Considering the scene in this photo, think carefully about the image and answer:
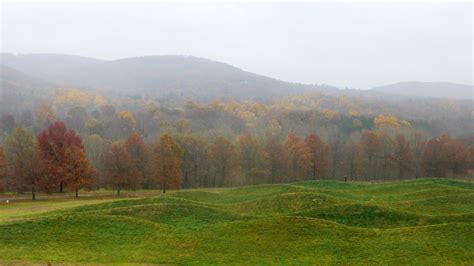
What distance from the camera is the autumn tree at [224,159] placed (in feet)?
236

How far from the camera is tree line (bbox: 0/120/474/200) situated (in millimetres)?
52094

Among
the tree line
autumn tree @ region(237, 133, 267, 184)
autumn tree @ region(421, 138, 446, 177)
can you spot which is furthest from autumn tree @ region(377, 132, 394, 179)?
autumn tree @ region(237, 133, 267, 184)

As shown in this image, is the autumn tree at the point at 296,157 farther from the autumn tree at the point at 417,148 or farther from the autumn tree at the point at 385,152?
the autumn tree at the point at 417,148

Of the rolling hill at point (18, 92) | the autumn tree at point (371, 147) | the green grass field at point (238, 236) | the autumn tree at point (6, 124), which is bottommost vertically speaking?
the green grass field at point (238, 236)

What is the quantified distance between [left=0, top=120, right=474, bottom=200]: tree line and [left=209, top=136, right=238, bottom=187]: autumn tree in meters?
0.17

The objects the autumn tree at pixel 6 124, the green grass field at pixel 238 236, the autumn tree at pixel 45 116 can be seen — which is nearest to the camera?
the green grass field at pixel 238 236

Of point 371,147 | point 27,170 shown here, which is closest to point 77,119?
point 27,170

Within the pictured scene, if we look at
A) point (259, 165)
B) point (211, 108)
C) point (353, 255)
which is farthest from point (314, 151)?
point (211, 108)

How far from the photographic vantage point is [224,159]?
71.8 metres

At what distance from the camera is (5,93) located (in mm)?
160125

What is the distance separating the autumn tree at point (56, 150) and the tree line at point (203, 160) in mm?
112

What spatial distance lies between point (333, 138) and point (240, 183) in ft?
95.2

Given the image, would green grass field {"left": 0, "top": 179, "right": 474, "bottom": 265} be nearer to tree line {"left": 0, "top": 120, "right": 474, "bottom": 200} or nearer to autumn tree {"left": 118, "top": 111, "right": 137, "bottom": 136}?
tree line {"left": 0, "top": 120, "right": 474, "bottom": 200}

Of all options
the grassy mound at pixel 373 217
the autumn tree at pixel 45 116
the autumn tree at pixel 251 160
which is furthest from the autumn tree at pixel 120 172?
the autumn tree at pixel 45 116
